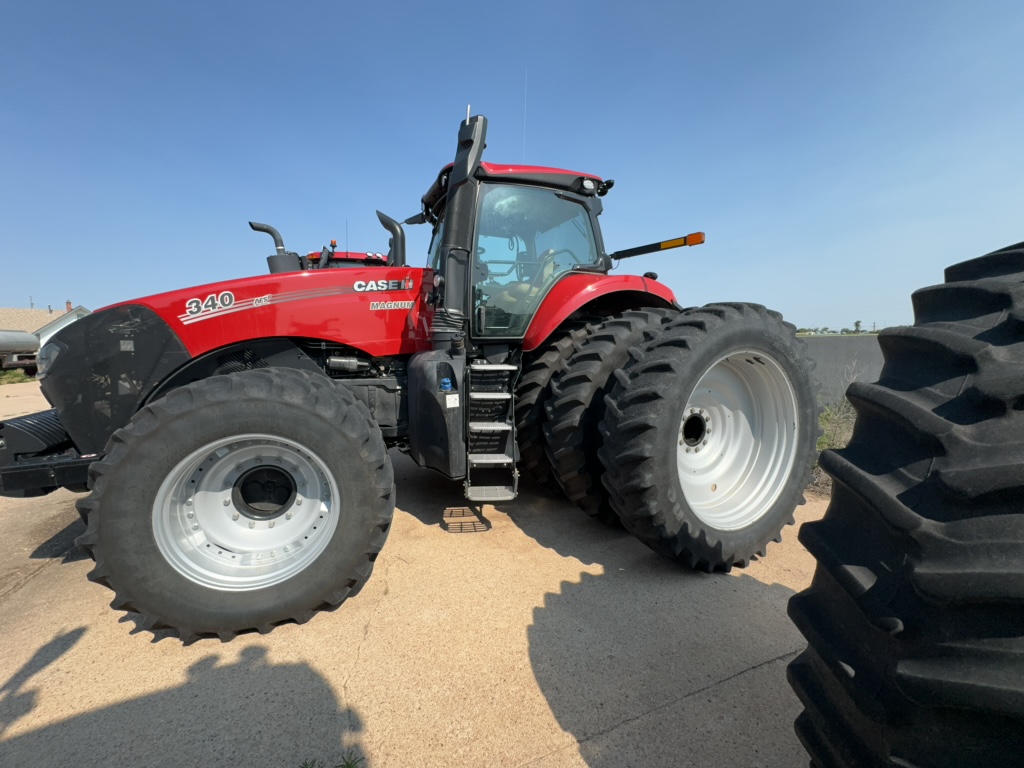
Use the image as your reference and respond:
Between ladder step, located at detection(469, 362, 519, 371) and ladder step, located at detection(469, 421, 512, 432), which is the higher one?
ladder step, located at detection(469, 362, 519, 371)

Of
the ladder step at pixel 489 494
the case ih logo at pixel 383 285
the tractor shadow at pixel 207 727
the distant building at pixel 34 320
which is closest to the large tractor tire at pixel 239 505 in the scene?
the tractor shadow at pixel 207 727

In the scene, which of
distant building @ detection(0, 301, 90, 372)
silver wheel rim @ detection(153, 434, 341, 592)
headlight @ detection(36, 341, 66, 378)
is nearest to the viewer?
silver wheel rim @ detection(153, 434, 341, 592)

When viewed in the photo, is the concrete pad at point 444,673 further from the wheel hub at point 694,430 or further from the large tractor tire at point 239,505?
the wheel hub at point 694,430

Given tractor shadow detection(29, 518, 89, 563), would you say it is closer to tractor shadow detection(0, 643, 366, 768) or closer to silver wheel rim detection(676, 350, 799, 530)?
tractor shadow detection(0, 643, 366, 768)

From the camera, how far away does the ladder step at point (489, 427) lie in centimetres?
253

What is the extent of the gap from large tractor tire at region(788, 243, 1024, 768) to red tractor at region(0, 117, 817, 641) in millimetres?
1088

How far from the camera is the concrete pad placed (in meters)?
1.32

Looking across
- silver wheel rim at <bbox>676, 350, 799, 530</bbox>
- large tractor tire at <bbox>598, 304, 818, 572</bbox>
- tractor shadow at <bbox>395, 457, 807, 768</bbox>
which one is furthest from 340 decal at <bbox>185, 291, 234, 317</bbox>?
silver wheel rim at <bbox>676, 350, 799, 530</bbox>

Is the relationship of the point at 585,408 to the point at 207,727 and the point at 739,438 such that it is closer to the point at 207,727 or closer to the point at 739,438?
the point at 739,438

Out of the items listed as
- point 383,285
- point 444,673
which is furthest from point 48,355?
point 444,673

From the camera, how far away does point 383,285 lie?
283cm

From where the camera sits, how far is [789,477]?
2488mm

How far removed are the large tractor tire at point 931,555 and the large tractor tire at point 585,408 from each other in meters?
1.40

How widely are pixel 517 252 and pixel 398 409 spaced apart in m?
1.31
